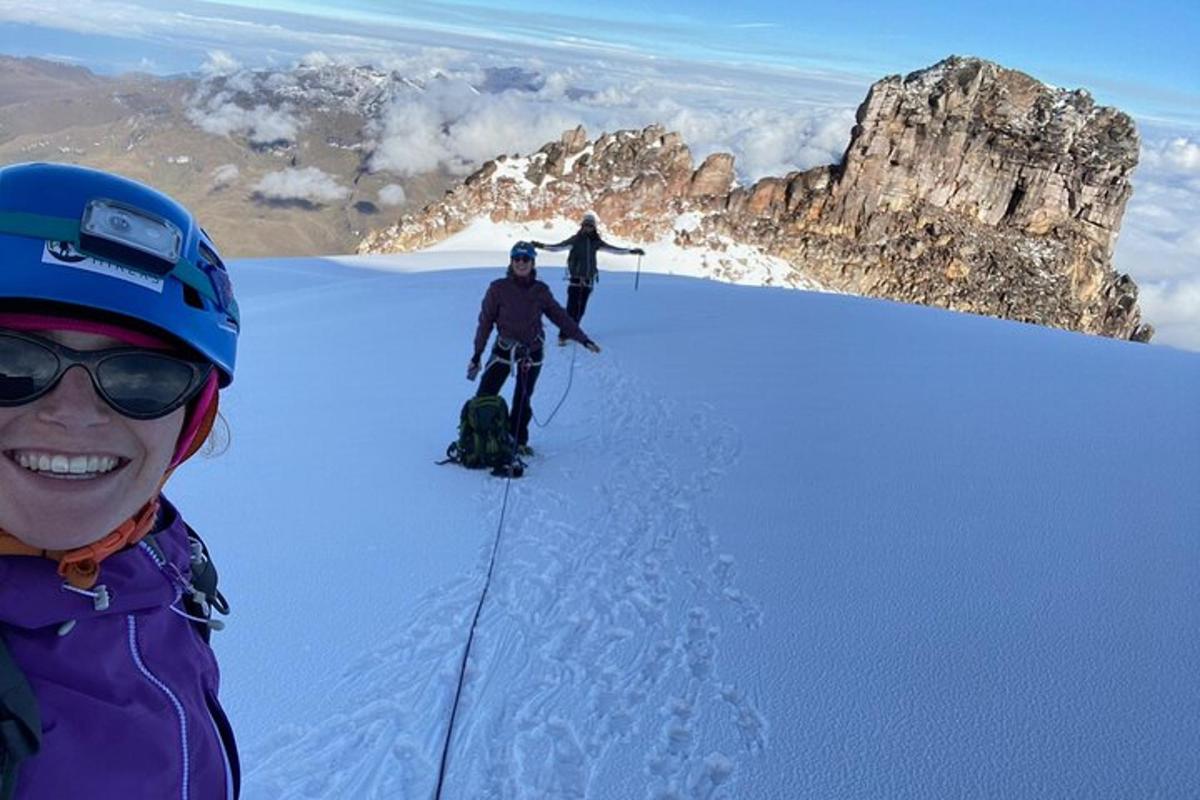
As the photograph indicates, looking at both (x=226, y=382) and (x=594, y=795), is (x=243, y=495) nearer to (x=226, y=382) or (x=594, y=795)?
(x=594, y=795)

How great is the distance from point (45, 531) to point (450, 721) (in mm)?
2908

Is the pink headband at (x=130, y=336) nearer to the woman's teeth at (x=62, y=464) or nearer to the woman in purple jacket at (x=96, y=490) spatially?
the woman in purple jacket at (x=96, y=490)

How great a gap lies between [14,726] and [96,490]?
0.45 metres

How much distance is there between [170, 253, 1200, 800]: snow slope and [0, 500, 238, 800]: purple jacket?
2.18 meters

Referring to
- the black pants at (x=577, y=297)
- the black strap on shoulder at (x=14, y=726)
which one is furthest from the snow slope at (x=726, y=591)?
the black pants at (x=577, y=297)

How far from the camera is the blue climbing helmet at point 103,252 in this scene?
4.93 feet

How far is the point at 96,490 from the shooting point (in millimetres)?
1520

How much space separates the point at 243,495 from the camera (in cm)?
668

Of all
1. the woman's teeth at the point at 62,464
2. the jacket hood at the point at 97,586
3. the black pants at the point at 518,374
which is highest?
the woman's teeth at the point at 62,464

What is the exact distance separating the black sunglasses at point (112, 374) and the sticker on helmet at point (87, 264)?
0.15m

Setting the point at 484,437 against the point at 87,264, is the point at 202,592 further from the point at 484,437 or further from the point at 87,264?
the point at 484,437

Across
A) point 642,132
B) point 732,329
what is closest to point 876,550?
point 732,329

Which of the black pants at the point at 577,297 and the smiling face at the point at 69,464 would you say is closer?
the smiling face at the point at 69,464

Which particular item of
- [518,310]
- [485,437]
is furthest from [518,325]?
[485,437]
